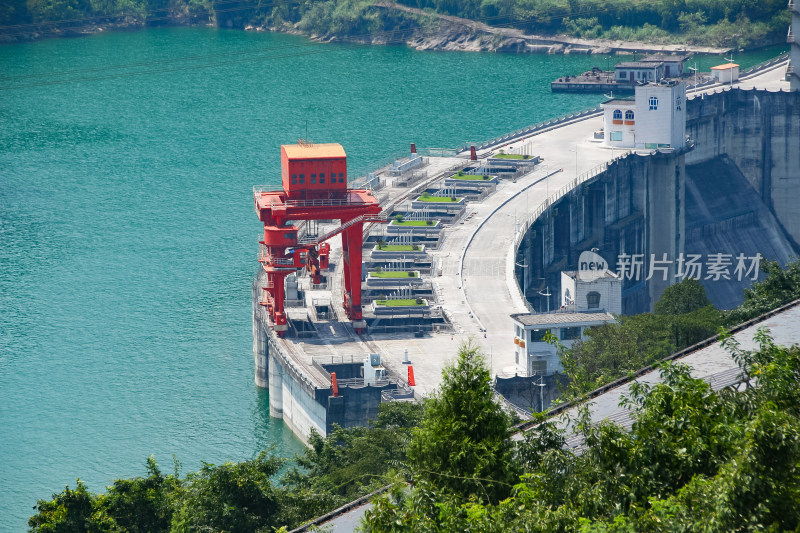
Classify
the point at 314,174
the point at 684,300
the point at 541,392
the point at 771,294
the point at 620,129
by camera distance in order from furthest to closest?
the point at 620,129 < the point at 314,174 < the point at 684,300 < the point at 541,392 < the point at 771,294

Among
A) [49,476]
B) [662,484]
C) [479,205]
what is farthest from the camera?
[479,205]

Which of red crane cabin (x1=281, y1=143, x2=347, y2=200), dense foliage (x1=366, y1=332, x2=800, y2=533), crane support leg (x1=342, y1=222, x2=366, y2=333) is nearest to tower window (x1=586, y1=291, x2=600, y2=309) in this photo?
crane support leg (x1=342, y1=222, x2=366, y2=333)

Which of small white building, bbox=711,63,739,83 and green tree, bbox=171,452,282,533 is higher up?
small white building, bbox=711,63,739,83

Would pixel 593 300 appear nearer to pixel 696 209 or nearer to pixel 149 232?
pixel 149 232

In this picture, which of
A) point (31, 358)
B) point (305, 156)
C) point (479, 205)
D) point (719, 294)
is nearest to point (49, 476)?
point (31, 358)

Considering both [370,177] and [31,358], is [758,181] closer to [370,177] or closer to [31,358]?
[370,177]

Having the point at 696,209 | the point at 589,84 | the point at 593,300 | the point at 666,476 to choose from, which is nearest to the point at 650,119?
the point at 696,209

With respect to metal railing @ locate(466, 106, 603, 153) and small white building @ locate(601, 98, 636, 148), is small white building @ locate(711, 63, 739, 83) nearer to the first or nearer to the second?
metal railing @ locate(466, 106, 603, 153)
